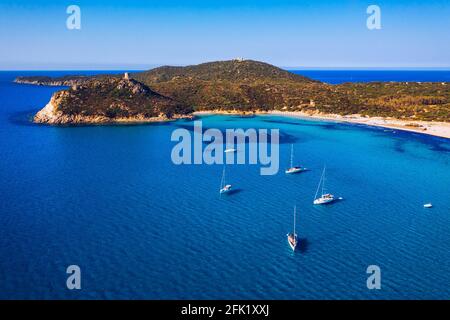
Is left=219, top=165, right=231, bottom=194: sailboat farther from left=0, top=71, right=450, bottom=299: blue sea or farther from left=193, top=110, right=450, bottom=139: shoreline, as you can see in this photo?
left=193, top=110, right=450, bottom=139: shoreline

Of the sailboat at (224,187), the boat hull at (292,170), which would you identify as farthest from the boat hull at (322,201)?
the boat hull at (292,170)

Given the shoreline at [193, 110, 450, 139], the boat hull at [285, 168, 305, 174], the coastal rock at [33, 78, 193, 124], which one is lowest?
the boat hull at [285, 168, 305, 174]

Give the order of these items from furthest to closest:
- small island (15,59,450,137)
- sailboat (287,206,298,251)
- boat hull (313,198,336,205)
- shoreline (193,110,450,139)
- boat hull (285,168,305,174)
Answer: small island (15,59,450,137)
shoreline (193,110,450,139)
boat hull (285,168,305,174)
boat hull (313,198,336,205)
sailboat (287,206,298,251)

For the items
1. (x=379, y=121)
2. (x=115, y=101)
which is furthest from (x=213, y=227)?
(x=379, y=121)

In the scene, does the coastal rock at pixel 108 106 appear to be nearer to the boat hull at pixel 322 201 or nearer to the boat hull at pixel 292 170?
the boat hull at pixel 292 170

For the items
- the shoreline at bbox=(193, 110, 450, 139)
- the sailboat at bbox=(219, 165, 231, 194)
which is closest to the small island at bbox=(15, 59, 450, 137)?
the shoreline at bbox=(193, 110, 450, 139)

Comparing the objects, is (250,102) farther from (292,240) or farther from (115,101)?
(292,240)
